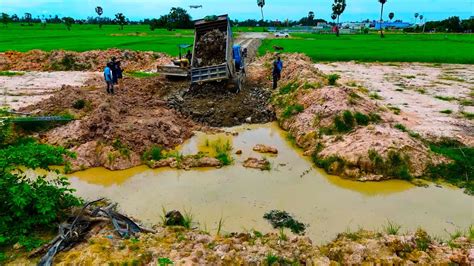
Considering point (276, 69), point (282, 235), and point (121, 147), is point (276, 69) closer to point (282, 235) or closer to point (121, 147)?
point (121, 147)

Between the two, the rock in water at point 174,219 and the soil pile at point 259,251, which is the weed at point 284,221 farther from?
the rock in water at point 174,219

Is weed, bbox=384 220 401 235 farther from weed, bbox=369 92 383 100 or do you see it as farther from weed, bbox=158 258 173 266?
weed, bbox=369 92 383 100

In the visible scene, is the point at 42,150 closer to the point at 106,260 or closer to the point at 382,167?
the point at 106,260

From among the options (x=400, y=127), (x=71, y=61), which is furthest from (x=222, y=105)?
(x=71, y=61)

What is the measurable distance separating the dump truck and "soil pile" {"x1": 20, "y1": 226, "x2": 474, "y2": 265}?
449 inches

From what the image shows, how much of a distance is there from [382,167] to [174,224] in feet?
20.3

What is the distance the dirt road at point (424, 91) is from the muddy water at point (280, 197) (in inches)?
179

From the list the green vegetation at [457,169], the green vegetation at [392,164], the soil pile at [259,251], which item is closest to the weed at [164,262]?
the soil pile at [259,251]

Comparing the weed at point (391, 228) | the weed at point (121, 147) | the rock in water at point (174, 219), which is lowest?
the weed at point (391, 228)

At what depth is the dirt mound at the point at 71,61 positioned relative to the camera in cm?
2988

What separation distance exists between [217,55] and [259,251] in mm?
13653

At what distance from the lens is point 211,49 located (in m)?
18.9

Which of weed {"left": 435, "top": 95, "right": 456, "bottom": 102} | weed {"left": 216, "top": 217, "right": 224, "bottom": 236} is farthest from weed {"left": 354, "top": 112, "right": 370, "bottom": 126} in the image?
weed {"left": 435, "top": 95, "right": 456, "bottom": 102}

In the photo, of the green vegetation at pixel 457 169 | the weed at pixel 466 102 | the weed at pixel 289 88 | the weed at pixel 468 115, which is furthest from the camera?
the weed at pixel 466 102
